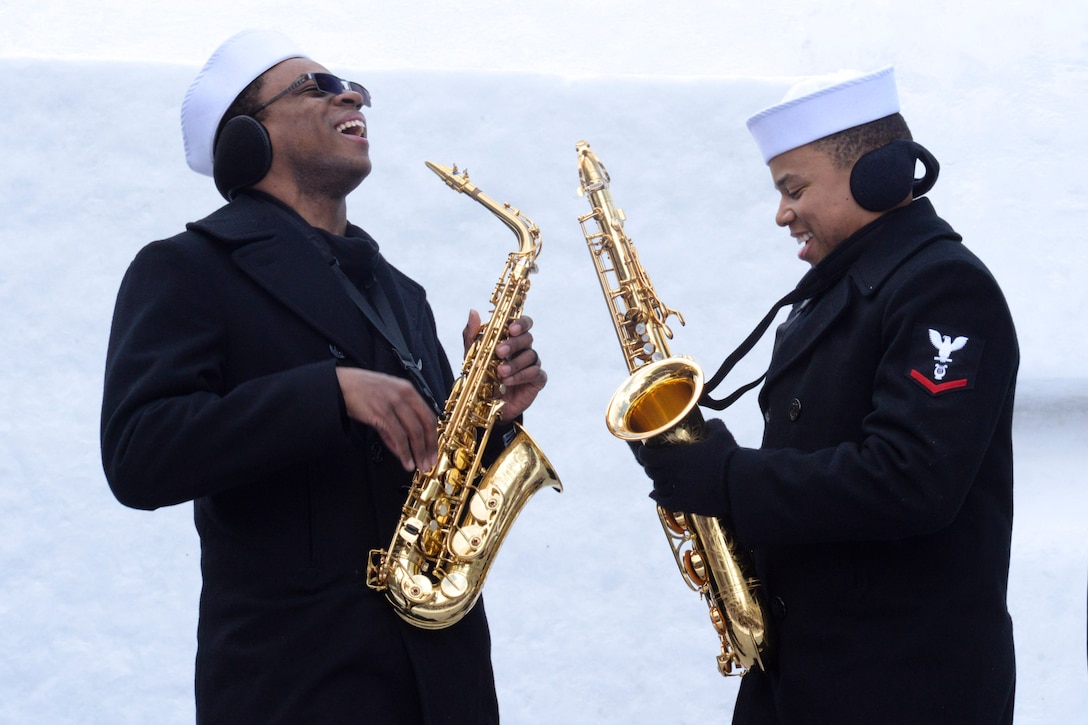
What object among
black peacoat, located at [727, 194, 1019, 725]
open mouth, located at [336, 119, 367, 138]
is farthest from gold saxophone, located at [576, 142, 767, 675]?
open mouth, located at [336, 119, 367, 138]

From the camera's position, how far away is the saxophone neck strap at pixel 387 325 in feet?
8.71

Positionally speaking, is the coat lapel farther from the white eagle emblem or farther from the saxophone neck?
the saxophone neck

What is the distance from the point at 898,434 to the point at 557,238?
2706mm

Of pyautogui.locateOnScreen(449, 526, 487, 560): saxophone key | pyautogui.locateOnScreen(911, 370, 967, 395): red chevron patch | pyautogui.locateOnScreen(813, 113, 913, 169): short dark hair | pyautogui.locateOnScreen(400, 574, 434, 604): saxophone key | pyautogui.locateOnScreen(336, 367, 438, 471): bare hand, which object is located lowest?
pyautogui.locateOnScreen(400, 574, 434, 604): saxophone key

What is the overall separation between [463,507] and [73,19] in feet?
10.9

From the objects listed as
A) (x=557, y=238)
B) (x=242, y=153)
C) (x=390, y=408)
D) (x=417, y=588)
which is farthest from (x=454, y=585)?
(x=557, y=238)

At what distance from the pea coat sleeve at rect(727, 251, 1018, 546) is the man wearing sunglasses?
0.69 meters

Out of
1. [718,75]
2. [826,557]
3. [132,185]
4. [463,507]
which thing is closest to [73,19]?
[132,185]

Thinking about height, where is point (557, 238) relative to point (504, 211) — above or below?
above

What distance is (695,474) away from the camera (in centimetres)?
241

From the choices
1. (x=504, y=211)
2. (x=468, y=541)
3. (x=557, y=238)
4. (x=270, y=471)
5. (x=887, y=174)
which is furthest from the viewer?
(x=557, y=238)

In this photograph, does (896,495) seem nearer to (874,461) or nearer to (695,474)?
(874,461)

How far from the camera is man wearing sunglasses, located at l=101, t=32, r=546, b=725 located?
2285mm

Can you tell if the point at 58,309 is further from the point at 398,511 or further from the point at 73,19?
the point at 398,511
